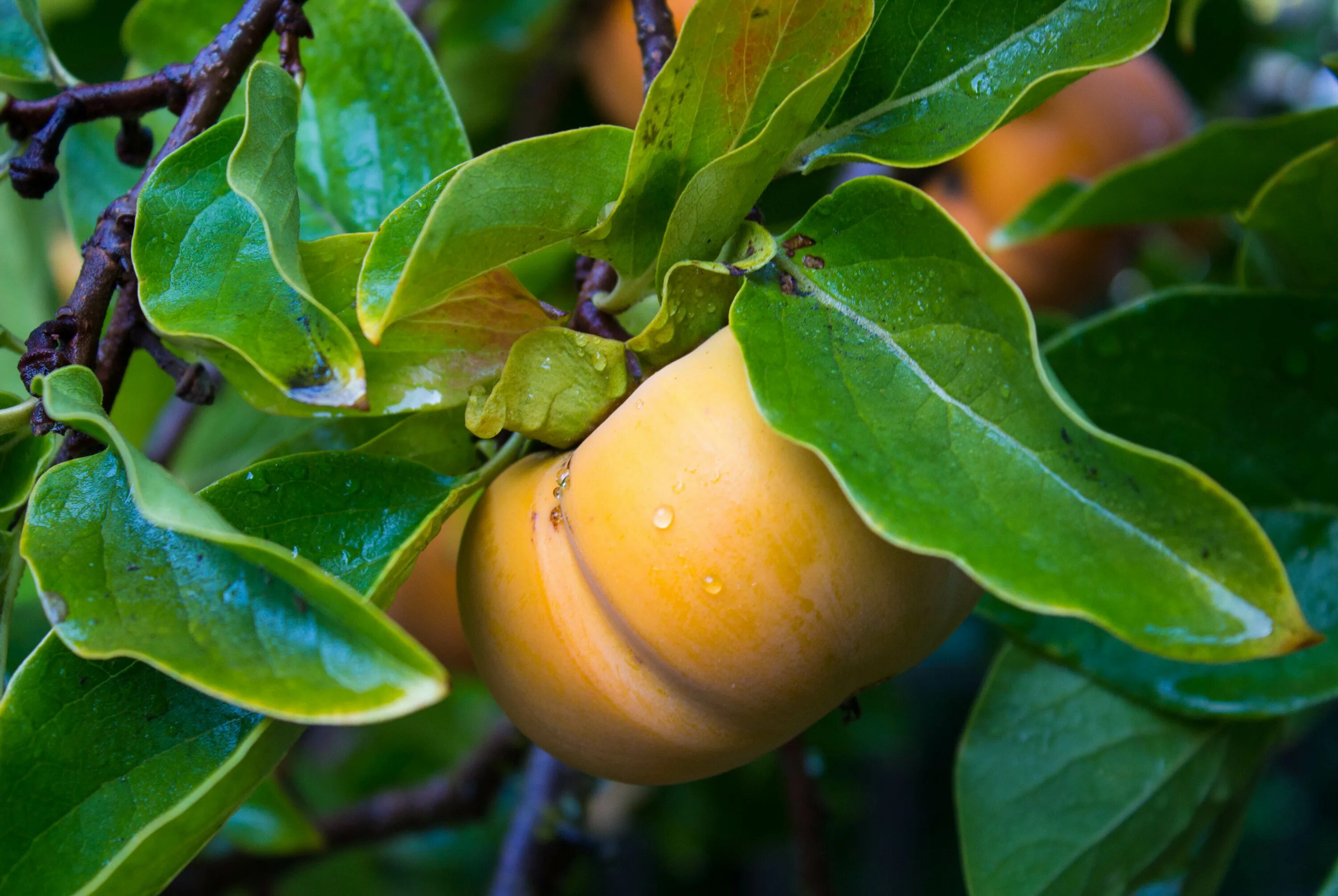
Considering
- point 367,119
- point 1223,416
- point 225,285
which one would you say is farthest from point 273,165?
point 1223,416

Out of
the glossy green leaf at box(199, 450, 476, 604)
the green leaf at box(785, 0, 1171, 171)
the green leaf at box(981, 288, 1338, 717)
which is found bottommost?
the green leaf at box(981, 288, 1338, 717)

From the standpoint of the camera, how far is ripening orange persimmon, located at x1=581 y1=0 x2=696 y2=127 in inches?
53.8

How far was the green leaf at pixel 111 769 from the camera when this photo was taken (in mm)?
498

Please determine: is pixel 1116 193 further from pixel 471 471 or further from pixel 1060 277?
pixel 471 471

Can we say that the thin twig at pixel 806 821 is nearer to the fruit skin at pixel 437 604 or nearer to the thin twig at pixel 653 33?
the fruit skin at pixel 437 604

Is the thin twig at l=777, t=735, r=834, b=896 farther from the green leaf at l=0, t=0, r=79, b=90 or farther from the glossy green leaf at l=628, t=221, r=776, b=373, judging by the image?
the green leaf at l=0, t=0, r=79, b=90

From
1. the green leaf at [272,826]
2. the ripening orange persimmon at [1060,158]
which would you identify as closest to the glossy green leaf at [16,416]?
the green leaf at [272,826]

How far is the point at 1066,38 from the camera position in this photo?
23.7 inches

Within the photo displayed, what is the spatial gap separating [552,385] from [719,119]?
0.55 feet

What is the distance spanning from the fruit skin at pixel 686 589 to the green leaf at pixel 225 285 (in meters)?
0.13

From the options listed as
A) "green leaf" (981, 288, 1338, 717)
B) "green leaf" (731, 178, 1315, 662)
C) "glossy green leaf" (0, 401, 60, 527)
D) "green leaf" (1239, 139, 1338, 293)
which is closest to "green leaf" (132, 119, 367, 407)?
"glossy green leaf" (0, 401, 60, 527)

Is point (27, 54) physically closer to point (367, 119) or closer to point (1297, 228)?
point (367, 119)

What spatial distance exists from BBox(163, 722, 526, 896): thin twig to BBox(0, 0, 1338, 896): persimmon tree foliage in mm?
730

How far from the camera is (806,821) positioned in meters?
1.14
